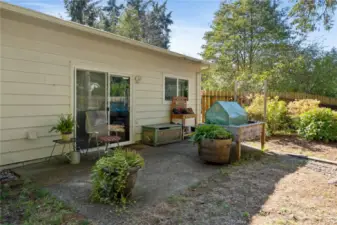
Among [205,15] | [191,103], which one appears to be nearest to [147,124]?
[191,103]

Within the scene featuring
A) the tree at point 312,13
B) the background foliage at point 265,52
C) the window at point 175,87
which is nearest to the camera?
the tree at point 312,13

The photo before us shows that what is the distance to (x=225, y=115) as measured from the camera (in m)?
4.78

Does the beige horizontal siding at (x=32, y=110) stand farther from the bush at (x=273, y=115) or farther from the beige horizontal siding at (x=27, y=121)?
the bush at (x=273, y=115)

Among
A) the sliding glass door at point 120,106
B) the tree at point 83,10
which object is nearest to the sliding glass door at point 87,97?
the sliding glass door at point 120,106

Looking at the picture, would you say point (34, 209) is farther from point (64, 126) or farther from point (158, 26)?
point (158, 26)

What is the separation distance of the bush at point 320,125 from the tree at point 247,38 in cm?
617

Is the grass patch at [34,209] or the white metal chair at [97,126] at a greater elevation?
the white metal chair at [97,126]

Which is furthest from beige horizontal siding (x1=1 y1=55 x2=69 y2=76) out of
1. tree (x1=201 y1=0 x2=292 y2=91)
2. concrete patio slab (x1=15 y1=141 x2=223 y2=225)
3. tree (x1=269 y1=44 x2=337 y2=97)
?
tree (x1=269 y1=44 x2=337 y2=97)

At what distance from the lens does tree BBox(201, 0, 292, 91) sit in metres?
12.9

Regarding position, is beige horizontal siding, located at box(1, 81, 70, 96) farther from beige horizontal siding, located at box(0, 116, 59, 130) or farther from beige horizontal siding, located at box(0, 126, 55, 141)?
beige horizontal siding, located at box(0, 126, 55, 141)

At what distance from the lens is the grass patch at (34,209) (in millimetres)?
2236

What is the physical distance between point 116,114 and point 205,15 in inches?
429

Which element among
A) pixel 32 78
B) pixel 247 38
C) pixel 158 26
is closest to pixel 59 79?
pixel 32 78

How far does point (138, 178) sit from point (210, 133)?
5.02 feet
